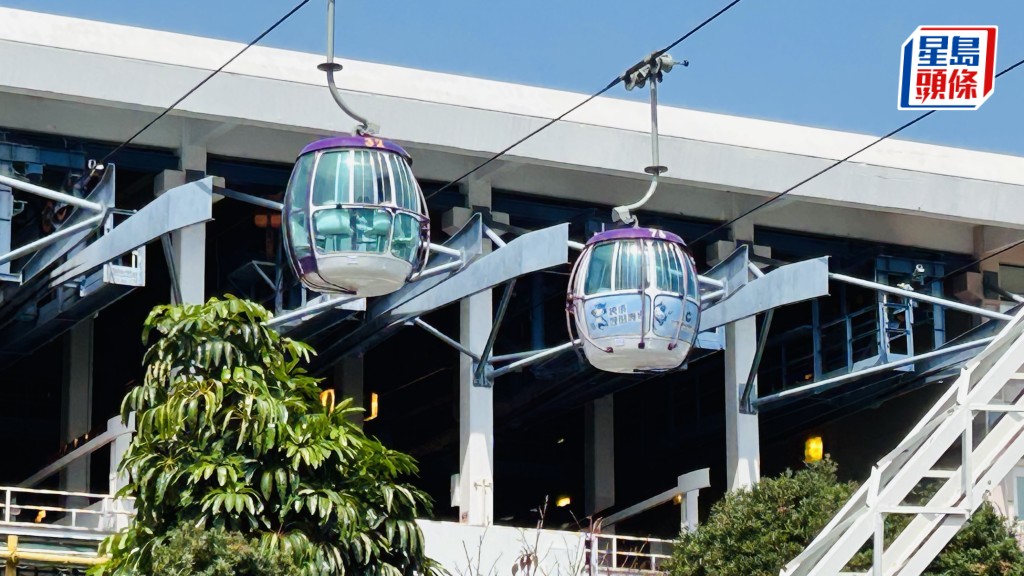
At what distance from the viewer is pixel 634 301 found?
69.9ft

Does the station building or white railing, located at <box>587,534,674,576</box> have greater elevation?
the station building

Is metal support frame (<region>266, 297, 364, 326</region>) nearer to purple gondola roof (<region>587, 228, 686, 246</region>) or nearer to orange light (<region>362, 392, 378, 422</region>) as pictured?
purple gondola roof (<region>587, 228, 686, 246</region>)

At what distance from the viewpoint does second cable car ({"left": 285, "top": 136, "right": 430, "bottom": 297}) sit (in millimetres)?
18750

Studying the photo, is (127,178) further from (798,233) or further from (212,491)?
(212,491)

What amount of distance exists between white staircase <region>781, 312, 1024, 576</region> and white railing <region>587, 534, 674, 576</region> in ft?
24.2

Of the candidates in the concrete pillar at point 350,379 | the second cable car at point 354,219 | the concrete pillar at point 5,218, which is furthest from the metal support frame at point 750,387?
the second cable car at point 354,219

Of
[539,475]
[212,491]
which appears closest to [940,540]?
[212,491]

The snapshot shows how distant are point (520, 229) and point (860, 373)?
21.4 feet

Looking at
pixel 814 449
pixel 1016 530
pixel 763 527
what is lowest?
pixel 763 527

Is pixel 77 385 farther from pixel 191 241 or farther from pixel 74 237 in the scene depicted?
pixel 74 237

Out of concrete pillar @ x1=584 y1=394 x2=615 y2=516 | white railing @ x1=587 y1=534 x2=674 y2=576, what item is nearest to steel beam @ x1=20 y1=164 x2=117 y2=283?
white railing @ x1=587 y1=534 x2=674 y2=576

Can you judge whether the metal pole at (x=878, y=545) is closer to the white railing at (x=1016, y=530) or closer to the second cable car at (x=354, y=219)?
the second cable car at (x=354, y=219)

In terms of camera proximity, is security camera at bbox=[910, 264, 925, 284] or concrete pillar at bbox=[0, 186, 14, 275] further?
security camera at bbox=[910, 264, 925, 284]

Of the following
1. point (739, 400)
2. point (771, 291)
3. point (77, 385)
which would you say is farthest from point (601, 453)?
point (771, 291)
